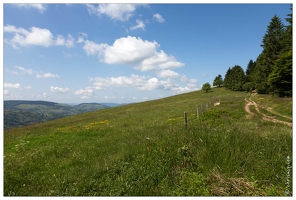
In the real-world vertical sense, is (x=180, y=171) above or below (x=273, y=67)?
below

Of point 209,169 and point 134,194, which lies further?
point 209,169

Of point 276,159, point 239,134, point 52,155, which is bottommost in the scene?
point 52,155

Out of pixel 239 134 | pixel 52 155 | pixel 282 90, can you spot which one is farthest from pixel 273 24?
pixel 52 155

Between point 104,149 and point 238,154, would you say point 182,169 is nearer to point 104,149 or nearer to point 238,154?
point 238,154

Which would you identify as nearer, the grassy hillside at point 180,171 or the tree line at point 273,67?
the grassy hillside at point 180,171

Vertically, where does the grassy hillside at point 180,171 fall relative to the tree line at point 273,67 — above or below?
below

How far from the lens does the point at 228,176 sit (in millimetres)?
5738

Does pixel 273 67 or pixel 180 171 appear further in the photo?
pixel 273 67

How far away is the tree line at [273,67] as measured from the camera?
3834cm

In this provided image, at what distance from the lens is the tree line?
1510 inches

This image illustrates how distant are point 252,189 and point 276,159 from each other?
1859 mm

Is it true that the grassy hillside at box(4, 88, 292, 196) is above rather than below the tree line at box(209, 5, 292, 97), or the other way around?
below

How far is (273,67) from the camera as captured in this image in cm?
4459

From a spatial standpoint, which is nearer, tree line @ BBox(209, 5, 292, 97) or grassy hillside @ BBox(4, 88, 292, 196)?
grassy hillside @ BBox(4, 88, 292, 196)
